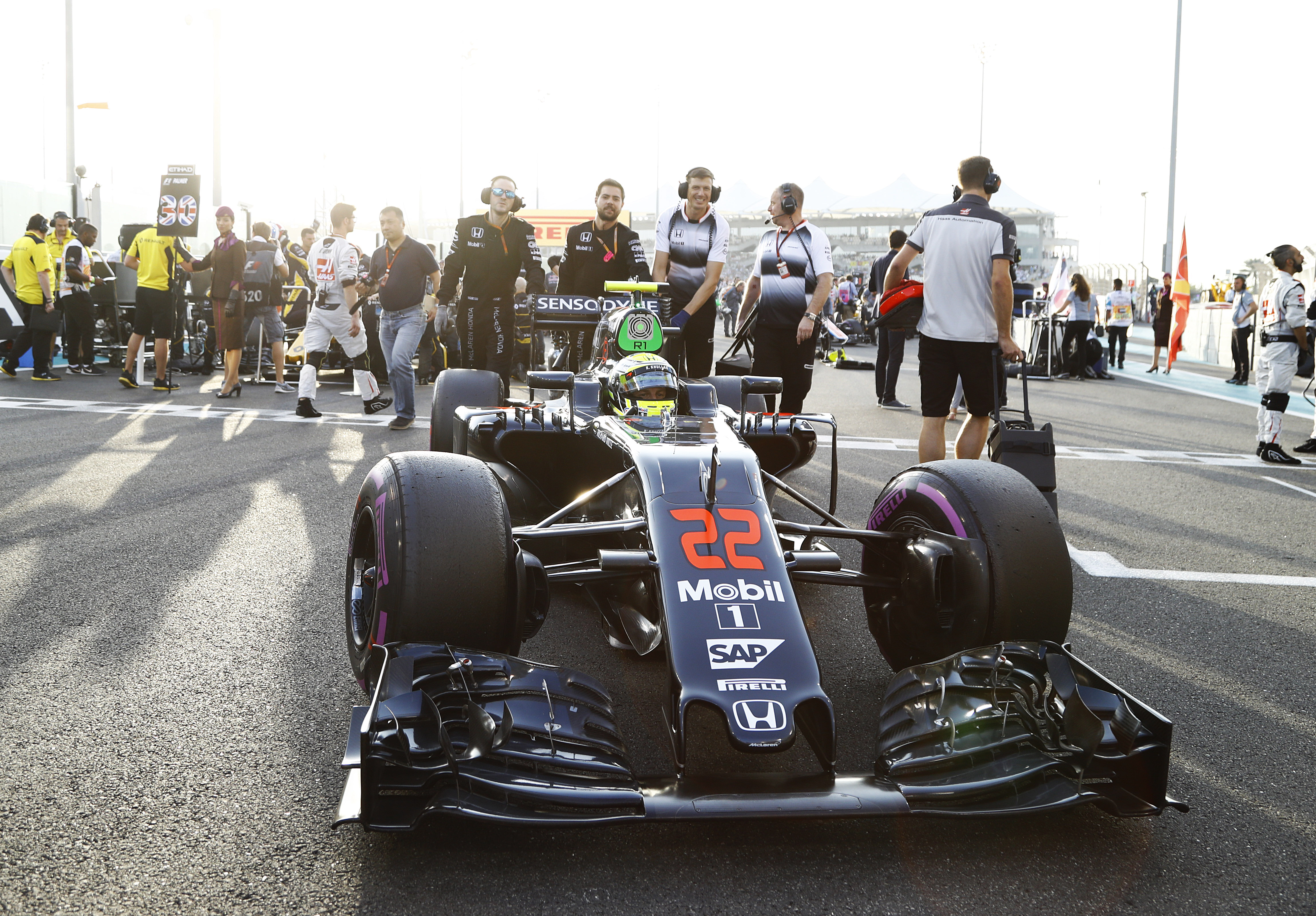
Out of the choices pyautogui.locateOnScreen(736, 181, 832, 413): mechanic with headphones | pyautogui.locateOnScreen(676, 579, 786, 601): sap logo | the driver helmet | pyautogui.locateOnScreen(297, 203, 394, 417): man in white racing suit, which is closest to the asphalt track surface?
pyautogui.locateOnScreen(676, 579, 786, 601): sap logo

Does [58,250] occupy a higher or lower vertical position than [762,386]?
higher

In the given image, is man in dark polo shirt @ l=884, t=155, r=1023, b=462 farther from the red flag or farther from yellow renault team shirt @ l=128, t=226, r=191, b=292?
Answer: the red flag

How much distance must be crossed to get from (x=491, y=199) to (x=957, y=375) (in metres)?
3.96

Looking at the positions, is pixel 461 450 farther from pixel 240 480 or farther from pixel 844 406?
pixel 844 406

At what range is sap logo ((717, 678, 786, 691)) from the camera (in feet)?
8.10

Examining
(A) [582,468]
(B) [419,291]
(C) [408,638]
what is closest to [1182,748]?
(C) [408,638]

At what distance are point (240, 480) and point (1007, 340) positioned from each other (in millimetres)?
4721

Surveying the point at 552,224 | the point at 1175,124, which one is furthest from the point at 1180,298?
the point at 552,224

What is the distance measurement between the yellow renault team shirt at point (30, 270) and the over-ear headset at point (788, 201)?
9.17m

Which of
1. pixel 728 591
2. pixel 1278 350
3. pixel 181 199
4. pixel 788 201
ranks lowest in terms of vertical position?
pixel 728 591

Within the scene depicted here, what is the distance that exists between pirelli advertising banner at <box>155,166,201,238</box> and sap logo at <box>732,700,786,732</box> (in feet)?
40.0

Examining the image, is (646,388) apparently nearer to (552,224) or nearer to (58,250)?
(58,250)

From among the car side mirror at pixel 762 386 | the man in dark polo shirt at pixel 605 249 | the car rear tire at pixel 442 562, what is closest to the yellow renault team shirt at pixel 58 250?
the man in dark polo shirt at pixel 605 249

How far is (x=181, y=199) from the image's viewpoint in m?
13.2
